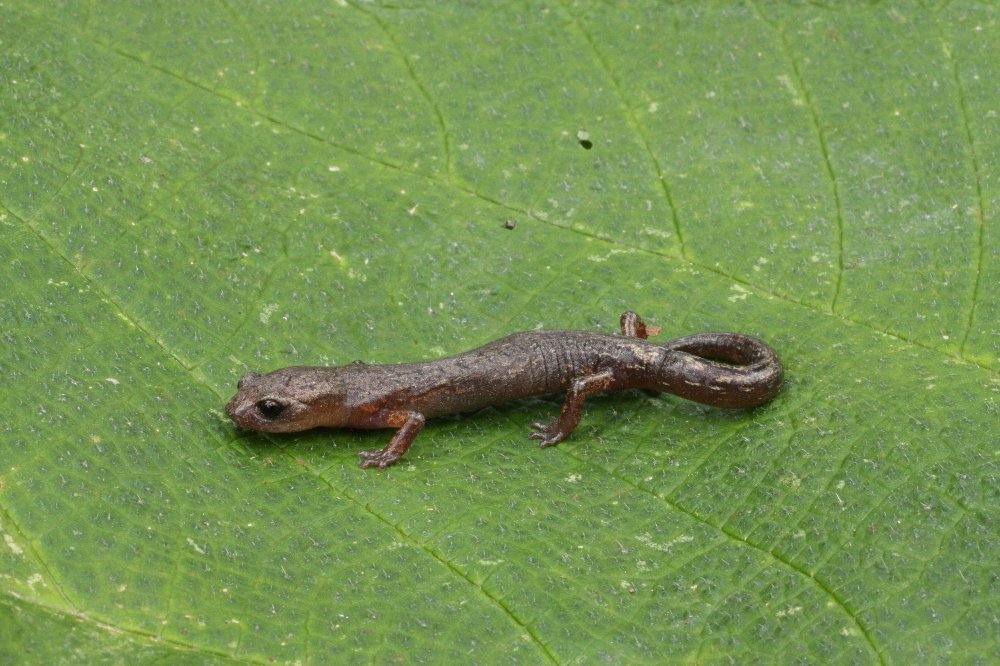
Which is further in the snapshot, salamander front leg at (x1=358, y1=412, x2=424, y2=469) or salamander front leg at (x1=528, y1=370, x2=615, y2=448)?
salamander front leg at (x1=528, y1=370, x2=615, y2=448)

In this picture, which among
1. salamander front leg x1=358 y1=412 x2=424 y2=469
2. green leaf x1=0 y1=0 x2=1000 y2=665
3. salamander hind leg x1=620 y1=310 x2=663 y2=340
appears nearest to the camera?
green leaf x1=0 y1=0 x2=1000 y2=665

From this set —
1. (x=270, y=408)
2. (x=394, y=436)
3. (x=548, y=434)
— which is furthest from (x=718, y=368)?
(x=270, y=408)

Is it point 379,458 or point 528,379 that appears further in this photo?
point 528,379

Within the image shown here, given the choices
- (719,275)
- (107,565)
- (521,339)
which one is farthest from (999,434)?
(107,565)

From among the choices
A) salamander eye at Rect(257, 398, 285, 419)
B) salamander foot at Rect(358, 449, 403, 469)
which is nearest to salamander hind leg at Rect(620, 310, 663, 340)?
salamander foot at Rect(358, 449, 403, 469)

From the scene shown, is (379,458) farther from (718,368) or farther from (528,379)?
(718,368)

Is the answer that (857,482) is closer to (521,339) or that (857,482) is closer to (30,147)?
(521,339)

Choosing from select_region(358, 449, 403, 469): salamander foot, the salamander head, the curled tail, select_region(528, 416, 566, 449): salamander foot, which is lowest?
select_region(528, 416, 566, 449): salamander foot

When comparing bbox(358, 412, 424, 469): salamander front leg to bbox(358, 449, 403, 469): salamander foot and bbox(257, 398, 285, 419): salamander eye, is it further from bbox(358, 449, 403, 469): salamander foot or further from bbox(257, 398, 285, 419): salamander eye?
bbox(257, 398, 285, 419): salamander eye
